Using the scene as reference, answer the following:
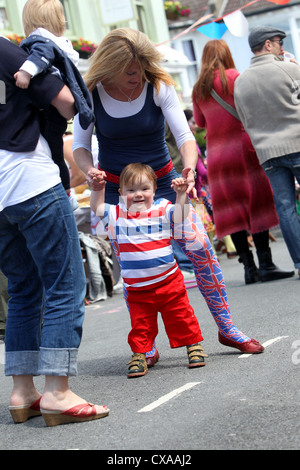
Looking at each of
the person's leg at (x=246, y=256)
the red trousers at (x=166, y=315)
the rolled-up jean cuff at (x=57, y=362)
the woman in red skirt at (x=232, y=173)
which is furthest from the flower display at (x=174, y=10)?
the rolled-up jean cuff at (x=57, y=362)

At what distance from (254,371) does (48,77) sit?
5.67 ft

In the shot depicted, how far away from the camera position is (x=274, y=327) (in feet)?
18.5

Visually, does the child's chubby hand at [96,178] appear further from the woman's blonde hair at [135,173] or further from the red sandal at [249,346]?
the red sandal at [249,346]

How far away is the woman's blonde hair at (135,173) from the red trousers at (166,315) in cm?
57

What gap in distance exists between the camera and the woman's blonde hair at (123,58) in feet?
15.7

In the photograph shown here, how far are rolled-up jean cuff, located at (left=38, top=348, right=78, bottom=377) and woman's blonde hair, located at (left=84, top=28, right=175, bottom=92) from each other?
5.43 feet

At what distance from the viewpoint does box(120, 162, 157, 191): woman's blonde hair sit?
192 inches

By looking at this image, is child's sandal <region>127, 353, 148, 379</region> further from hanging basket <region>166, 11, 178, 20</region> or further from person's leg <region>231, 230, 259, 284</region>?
hanging basket <region>166, 11, 178, 20</region>

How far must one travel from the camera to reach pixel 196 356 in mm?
4844

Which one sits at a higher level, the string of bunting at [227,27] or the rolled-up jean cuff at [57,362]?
the string of bunting at [227,27]

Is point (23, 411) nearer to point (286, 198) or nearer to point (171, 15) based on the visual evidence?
point (286, 198)

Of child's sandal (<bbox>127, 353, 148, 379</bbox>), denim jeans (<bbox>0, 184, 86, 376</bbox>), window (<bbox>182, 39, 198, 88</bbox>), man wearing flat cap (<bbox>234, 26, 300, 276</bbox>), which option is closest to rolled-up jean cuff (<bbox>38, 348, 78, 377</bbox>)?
denim jeans (<bbox>0, 184, 86, 376</bbox>)
